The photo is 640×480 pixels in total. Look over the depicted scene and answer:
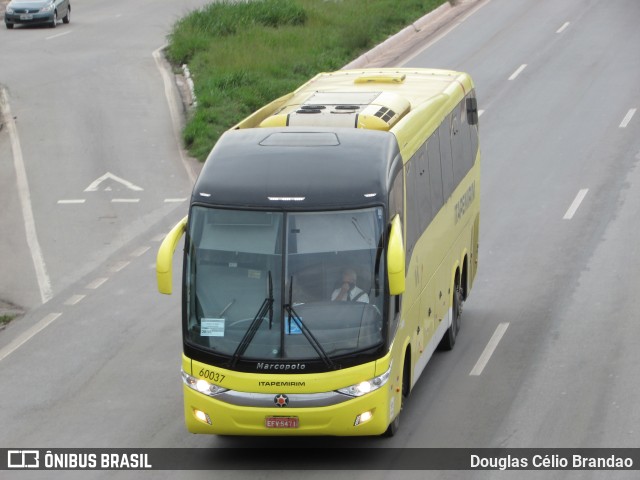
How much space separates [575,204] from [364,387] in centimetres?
1288

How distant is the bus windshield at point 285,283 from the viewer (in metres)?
12.9

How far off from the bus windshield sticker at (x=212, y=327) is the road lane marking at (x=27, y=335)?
5.95 metres

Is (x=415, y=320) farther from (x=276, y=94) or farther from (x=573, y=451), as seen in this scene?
(x=276, y=94)

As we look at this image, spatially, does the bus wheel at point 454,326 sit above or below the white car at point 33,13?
above

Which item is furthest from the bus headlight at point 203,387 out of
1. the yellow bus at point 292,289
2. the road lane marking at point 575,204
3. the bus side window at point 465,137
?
the road lane marking at point 575,204

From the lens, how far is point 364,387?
1302cm

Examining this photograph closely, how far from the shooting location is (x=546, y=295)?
19.8m

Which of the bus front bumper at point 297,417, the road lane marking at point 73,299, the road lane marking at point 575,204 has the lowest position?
the road lane marking at point 575,204

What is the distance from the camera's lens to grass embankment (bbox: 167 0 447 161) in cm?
3167

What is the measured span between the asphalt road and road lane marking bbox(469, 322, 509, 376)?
43 millimetres

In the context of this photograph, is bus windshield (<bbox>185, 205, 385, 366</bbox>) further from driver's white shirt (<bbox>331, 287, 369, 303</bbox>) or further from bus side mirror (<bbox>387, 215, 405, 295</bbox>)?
bus side mirror (<bbox>387, 215, 405, 295</bbox>)

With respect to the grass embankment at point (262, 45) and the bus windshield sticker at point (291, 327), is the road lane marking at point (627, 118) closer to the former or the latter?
the grass embankment at point (262, 45)

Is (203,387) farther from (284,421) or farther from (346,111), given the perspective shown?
(346,111)

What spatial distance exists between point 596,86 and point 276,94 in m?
8.44
